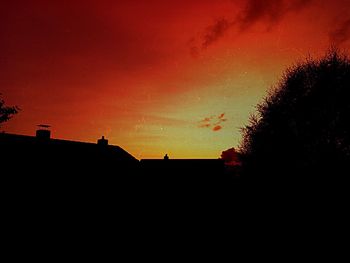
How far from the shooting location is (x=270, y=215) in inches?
889

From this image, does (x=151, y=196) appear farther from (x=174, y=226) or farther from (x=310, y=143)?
(x=310, y=143)

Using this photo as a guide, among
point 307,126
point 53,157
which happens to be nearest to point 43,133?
point 53,157

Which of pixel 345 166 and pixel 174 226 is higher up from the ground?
pixel 345 166

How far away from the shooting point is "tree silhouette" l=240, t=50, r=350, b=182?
2250cm

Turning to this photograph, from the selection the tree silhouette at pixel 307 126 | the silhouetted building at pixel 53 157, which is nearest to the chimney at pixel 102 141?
the silhouetted building at pixel 53 157

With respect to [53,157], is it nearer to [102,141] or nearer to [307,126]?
[102,141]

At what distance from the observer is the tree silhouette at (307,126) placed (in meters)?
22.5

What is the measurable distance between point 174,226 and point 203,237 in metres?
2.88

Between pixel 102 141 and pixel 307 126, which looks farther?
pixel 102 141

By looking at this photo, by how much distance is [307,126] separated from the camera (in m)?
23.6

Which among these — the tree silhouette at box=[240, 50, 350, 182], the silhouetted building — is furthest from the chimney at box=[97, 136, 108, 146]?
the tree silhouette at box=[240, 50, 350, 182]

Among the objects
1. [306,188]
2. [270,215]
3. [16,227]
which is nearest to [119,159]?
[16,227]

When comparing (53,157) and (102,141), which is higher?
(102,141)

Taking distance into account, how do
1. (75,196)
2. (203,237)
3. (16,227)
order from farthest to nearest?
(75,196) → (203,237) → (16,227)
